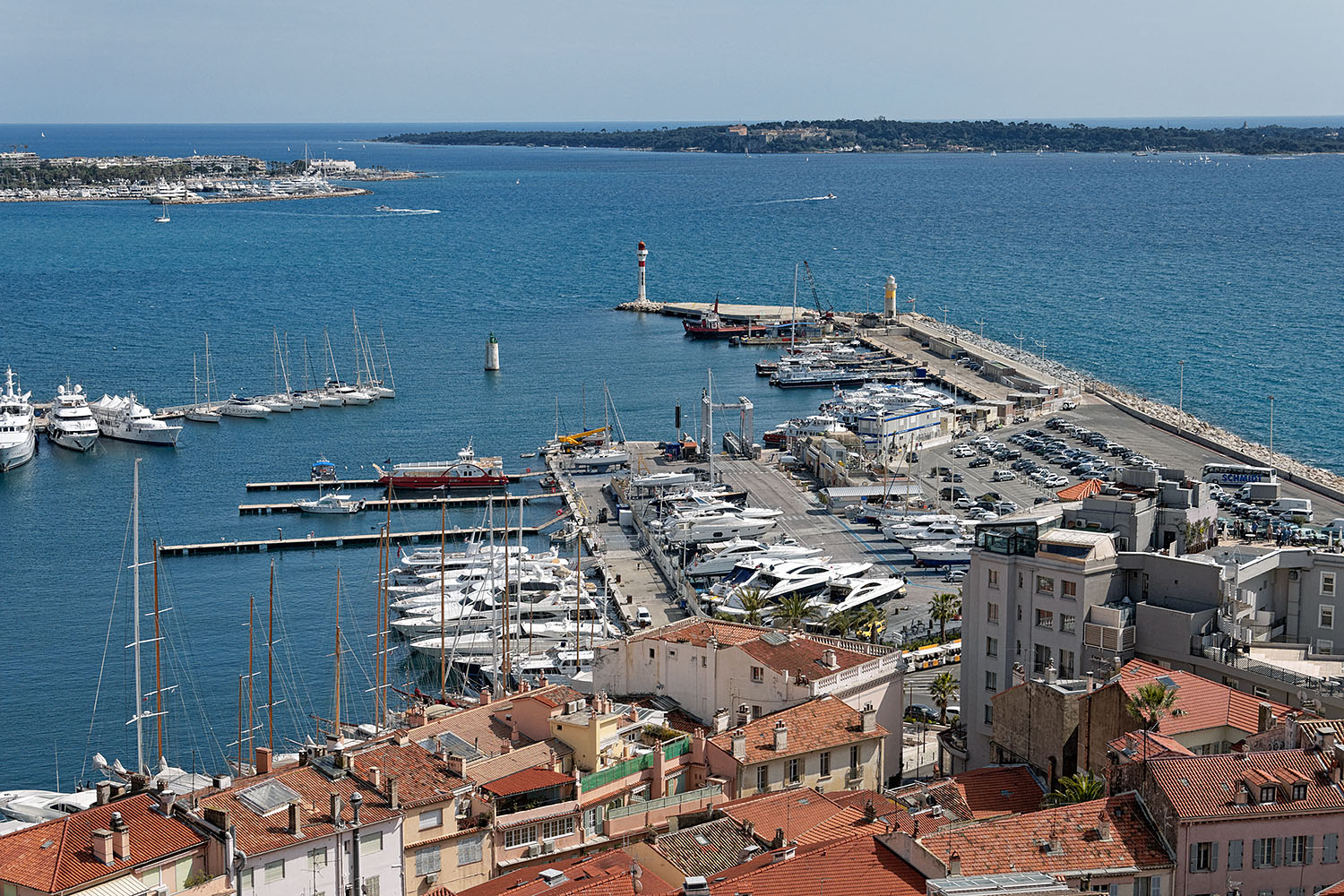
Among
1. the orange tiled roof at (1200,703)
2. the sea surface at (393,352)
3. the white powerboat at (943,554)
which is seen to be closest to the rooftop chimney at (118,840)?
the orange tiled roof at (1200,703)

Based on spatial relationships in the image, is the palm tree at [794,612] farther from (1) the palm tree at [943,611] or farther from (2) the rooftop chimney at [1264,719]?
(2) the rooftop chimney at [1264,719]

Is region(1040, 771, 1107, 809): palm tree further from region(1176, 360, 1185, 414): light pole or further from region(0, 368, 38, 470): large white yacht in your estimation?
region(0, 368, 38, 470): large white yacht

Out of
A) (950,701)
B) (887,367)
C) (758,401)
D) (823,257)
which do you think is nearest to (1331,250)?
(823,257)

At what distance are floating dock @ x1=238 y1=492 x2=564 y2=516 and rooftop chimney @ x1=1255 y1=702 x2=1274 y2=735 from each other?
42.5 meters

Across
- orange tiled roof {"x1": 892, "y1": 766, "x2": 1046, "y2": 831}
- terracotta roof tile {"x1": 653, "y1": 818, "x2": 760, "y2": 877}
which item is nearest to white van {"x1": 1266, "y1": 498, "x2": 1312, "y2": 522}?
orange tiled roof {"x1": 892, "y1": 766, "x2": 1046, "y2": 831}

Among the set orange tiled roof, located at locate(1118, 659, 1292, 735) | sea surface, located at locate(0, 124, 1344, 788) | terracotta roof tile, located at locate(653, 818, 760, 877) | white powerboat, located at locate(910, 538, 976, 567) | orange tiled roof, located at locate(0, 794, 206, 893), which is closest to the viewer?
orange tiled roof, located at locate(0, 794, 206, 893)

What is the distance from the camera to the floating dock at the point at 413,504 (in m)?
63.7

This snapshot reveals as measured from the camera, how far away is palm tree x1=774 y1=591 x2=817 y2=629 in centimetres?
4159

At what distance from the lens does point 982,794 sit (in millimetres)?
23031

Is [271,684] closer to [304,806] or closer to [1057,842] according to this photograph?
[304,806]

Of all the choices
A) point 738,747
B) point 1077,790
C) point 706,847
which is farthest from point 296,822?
point 1077,790

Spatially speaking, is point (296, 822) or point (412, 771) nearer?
point (296, 822)

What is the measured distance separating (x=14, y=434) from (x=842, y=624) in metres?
45.6

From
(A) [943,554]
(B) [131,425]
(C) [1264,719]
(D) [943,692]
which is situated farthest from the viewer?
(B) [131,425]
